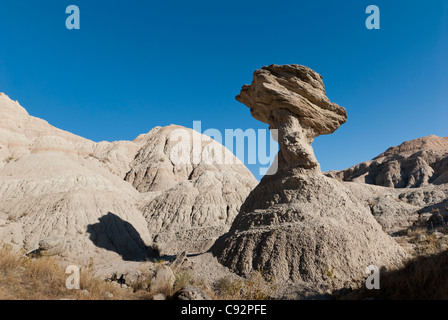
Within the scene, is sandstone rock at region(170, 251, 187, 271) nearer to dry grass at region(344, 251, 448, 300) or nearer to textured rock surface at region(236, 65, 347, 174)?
dry grass at region(344, 251, 448, 300)

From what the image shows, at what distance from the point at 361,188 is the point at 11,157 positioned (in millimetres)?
43423

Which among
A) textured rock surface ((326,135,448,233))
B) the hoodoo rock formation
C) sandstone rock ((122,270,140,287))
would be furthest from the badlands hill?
textured rock surface ((326,135,448,233))

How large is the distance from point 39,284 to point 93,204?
62.4 feet

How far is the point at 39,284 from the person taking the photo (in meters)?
5.78

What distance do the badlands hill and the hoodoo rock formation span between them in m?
10.7

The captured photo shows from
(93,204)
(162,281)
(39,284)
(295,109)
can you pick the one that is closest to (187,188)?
(93,204)

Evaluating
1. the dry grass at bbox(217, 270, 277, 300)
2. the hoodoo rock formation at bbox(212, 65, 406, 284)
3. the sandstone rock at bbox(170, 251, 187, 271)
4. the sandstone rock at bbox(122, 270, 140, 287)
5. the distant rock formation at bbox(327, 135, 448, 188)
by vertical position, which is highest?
the distant rock formation at bbox(327, 135, 448, 188)

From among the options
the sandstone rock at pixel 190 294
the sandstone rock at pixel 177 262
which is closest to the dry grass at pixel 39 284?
the sandstone rock at pixel 190 294

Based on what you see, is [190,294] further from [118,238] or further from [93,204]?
[93,204]

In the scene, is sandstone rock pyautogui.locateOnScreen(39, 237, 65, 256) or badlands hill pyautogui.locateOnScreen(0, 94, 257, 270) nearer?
sandstone rock pyautogui.locateOnScreen(39, 237, 65, 256)

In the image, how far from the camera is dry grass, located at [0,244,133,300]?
5.25m
